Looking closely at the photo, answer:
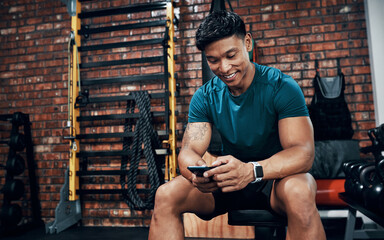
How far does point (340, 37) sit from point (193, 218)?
2341mm

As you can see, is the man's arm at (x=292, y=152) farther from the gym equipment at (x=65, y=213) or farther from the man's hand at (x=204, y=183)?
the gym equipment at (x=65, y=213)

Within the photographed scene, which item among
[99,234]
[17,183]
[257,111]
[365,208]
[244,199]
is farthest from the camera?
[17,183]

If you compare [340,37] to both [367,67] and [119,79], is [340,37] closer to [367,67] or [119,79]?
[367,67]

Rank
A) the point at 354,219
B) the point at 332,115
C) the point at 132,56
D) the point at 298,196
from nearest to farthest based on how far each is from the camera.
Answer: the point at 298,196, the point at 354,219, the point at 332,115, the point at 132,56

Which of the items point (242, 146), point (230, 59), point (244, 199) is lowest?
point (244, 199)

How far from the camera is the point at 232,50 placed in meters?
1.29

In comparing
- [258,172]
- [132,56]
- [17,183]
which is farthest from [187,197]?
[17,183]

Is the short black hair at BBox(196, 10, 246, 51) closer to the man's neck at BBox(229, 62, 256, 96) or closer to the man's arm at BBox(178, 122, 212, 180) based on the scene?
the man's neck at BBox(229, 62, 256, 96)

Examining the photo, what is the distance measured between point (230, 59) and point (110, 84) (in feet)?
7.14

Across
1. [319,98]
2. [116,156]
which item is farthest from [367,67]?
[116,156]

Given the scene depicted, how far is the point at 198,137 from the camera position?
145cm

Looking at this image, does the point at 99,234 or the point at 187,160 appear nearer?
the point at 187,160

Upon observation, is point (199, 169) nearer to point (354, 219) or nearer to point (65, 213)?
point (354, 219)

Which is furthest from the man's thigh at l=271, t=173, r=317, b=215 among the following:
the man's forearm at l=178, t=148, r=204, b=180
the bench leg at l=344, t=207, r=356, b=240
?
the bench leg at l=344, t=207, r=356, b=240
